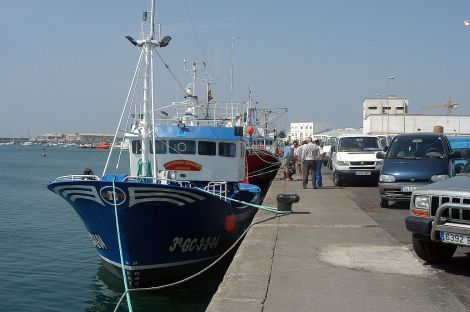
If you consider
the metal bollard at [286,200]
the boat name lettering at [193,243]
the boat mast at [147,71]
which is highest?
the boat mast at [147,71]

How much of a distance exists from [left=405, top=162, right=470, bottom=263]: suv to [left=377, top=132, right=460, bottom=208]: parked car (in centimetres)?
598

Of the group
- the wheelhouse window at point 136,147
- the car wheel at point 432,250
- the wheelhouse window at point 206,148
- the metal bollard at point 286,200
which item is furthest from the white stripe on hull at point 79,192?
the car wheel at point 432,250

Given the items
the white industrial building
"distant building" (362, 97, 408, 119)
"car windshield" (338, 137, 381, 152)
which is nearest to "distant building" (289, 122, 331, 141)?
"distant building" (362, 97, 408, 119)

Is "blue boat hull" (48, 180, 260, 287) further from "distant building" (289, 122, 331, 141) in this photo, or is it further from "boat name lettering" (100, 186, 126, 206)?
"distant building" (289, 122, 331, 141)

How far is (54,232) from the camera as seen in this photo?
1962 cm

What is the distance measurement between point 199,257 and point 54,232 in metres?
9.94

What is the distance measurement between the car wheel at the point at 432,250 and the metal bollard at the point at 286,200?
4.89 meters

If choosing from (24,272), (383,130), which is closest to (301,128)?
(383,130)

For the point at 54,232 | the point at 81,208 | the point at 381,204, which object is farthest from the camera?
the point at 54,232

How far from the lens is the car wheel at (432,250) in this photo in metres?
7.68

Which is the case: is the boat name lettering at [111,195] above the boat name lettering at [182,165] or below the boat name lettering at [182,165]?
below

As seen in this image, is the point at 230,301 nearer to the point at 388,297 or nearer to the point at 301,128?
the point at 388,297

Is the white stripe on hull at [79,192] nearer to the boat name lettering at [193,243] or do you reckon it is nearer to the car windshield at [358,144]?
the boat name lettering at [193,243]

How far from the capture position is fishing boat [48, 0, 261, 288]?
385 inches
